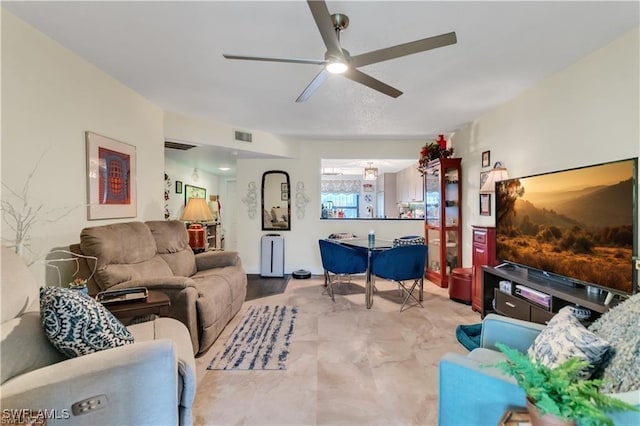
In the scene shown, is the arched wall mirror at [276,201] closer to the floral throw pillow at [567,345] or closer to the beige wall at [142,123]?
the beige wall at [142,123]

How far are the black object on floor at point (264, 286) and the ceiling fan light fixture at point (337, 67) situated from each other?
9.96ft

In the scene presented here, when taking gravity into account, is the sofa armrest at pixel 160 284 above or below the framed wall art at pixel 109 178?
below

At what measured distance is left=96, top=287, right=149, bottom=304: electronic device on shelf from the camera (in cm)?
203

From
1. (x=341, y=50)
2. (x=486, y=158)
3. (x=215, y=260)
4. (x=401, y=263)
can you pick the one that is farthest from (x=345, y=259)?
(x=341, y=50)

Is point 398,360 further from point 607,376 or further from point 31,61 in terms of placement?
point 31,61

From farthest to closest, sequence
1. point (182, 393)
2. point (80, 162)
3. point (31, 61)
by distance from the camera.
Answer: point (80, 162) < point (31, 61) < point (182, 393)

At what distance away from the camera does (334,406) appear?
190cm

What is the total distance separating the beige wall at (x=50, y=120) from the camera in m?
1.98

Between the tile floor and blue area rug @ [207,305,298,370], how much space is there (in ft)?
0.26

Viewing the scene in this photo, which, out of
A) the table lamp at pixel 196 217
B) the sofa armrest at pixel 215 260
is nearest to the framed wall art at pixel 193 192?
the table lamp at pixel 196 217

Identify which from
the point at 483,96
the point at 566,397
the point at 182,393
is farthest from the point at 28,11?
the point at 483,96

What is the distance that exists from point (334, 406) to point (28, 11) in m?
3.02

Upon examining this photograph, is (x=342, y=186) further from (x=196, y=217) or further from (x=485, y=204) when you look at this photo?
(x=485, y=204)

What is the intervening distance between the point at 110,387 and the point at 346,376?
149cm
